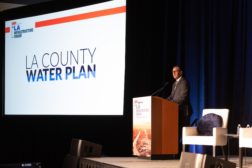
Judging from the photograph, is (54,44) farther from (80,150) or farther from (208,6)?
(208,6)

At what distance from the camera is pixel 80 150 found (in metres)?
5.36

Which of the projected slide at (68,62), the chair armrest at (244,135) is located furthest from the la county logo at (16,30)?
the chair armrest at (244,135)

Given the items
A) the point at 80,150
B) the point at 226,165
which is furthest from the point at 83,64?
the point at 226,165

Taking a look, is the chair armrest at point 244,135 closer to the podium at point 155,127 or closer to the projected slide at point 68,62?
the podium at point 155,127

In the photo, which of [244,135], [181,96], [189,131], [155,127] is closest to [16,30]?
[181,96]

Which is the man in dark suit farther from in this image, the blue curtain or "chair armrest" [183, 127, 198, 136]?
the blue curtain

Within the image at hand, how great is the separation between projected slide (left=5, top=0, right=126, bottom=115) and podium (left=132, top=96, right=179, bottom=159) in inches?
12.7

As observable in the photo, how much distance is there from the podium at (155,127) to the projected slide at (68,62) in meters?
0.32

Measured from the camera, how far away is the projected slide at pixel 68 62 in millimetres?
5797

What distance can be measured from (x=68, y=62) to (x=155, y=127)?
144 centimetres

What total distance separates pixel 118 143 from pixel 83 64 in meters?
1.31

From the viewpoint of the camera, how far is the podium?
5.34m

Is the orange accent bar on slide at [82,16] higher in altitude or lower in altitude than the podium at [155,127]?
higher

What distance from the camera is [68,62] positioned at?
241 inches
